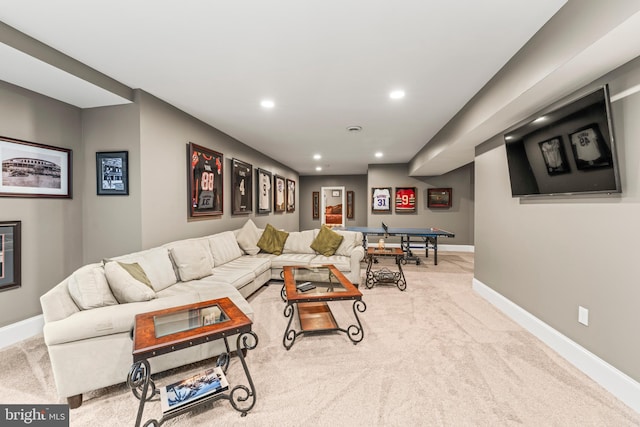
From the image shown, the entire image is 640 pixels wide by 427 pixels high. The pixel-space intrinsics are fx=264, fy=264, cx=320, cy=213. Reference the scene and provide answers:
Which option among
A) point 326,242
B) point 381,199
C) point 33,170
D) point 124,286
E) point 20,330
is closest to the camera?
point 124,286

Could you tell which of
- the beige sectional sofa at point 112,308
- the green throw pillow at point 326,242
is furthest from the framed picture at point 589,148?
the green throw pillow at point 326,242

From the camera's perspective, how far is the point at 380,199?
7863mm

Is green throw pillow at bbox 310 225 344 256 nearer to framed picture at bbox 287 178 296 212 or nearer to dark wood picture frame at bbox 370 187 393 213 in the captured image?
dark wood picture frame at bbox 370 187 393 213

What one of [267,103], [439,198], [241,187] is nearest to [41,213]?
[267,103]

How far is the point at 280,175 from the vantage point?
7.55m

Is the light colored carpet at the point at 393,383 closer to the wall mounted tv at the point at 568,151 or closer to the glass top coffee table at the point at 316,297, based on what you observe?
the glass top coffee table at the point at 316,297

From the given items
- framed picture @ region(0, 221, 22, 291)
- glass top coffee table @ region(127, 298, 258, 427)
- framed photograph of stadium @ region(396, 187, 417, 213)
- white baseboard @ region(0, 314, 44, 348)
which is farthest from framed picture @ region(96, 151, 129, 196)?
framed photograph of stadium @ region(396, 187, 417, 213)

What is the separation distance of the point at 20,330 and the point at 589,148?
5.04 m

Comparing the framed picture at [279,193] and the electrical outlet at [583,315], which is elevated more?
the framed picture at [279,193]

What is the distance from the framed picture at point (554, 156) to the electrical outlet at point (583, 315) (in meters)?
1.09

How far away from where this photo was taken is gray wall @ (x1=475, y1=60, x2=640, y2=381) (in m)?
1.69

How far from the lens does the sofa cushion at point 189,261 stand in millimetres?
2961

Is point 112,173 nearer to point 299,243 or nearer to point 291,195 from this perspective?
point 299,243

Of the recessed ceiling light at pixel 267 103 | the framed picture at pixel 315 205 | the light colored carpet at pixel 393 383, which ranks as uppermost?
the recessed ceiling light at pixel 267 103
